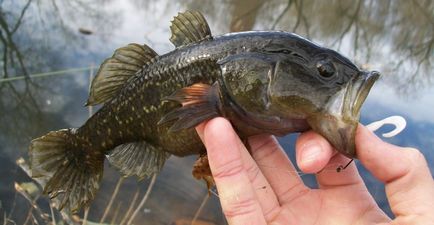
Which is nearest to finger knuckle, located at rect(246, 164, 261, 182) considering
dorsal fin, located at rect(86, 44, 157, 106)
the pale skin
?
the pale skin

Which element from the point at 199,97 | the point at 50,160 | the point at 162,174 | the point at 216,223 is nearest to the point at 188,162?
the point at 162,174

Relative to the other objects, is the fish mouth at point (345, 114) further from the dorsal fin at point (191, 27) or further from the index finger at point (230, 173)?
the dorsal fin at point (191, 27)

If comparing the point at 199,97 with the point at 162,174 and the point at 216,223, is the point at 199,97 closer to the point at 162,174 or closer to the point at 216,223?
the point at 216,223

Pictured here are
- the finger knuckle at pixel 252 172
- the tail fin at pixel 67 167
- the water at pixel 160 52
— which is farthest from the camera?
the water at pixel 160 52

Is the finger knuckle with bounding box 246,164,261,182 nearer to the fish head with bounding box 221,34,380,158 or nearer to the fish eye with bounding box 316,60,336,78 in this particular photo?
the fish head with bounding box 221,34,380,158

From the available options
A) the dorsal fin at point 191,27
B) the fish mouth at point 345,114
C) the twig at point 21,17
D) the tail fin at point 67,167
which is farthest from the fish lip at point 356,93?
the twig at point 21,17

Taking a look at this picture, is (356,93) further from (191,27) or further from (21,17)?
(21,17)
